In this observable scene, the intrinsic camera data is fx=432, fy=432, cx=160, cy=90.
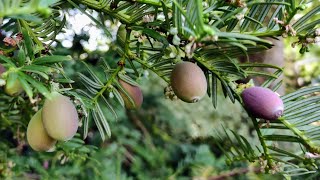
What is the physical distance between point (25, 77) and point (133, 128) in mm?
1031

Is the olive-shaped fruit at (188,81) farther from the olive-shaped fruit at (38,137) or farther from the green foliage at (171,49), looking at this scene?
the olive-shaped fruit at (38,137)

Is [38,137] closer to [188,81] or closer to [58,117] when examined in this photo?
[58,117]

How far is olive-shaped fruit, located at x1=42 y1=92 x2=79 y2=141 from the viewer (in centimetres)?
35

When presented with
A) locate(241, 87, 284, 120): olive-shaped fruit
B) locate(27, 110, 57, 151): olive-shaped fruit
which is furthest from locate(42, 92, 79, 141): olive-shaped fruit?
locate(241, 87, 284, 120): olive-shaped fruit

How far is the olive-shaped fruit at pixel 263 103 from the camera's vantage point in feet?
1.18

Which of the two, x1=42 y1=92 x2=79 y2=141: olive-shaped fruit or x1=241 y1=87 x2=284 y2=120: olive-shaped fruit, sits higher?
x1=241 y1=87 x2=284 y2=120: olive-shaped fruit

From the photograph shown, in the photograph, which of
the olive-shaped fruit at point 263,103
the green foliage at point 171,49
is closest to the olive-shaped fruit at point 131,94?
the green foliage at point 171,49

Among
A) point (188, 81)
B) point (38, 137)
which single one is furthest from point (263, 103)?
point (38, 137)

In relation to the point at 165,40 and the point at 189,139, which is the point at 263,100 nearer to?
the point at 165,40

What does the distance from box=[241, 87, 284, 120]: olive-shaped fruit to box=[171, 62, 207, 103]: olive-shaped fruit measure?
0.04 meters

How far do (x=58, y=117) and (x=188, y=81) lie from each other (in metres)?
0.11

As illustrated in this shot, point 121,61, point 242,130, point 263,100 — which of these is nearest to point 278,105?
point 263,100

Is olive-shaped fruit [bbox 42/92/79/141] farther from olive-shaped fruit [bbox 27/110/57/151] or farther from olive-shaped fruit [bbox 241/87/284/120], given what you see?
olive-shaped fruit [bbox 241/87/284/120]

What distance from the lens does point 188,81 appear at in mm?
338
